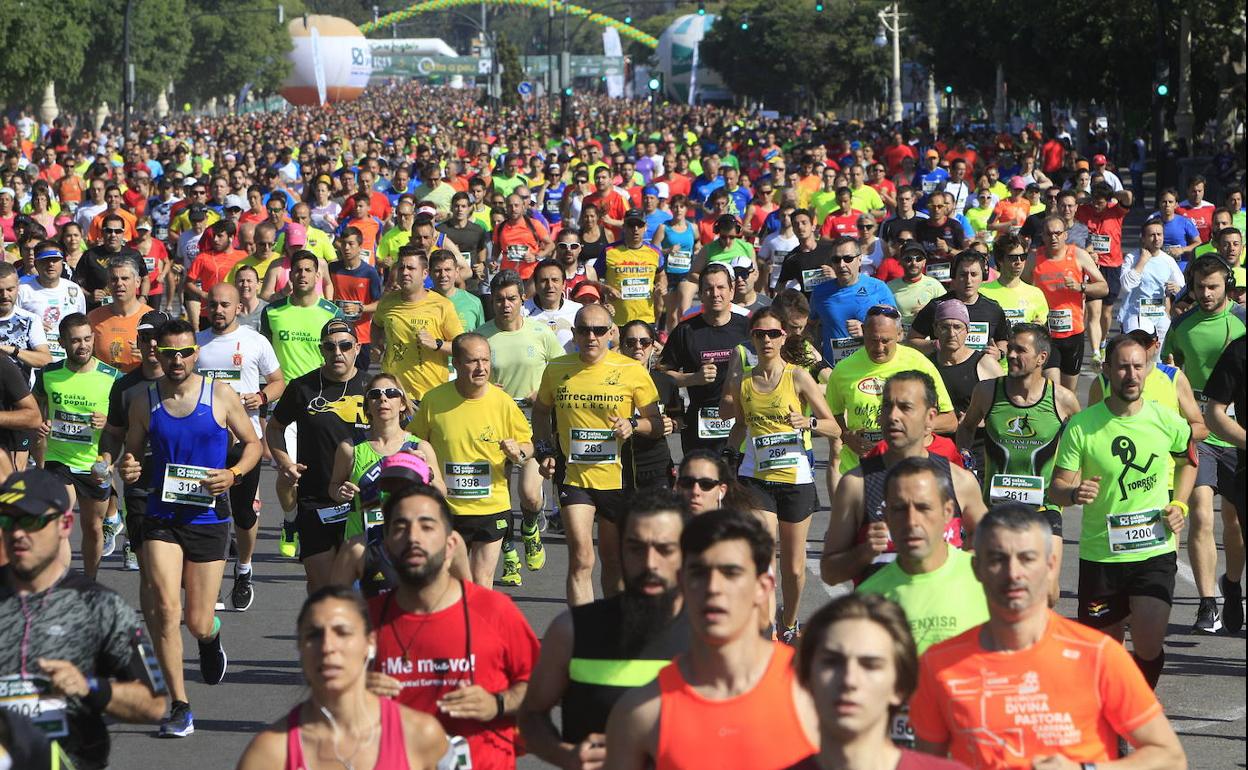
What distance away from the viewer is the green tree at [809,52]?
334 ft

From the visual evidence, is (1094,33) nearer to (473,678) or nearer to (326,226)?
(326,226)

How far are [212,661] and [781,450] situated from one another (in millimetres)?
2735

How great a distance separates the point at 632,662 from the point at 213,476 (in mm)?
3868

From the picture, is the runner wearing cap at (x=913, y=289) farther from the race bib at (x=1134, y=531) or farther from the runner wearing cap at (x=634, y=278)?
the race bib at (x=1134, y=531)

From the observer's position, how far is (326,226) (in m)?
22.4

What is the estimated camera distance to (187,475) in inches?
350

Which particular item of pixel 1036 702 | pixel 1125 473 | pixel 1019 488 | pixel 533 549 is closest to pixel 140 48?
pixel 533 549

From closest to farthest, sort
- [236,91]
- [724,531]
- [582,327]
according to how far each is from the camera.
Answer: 1. [724,531]
2. [582,327]
3. [236,91]

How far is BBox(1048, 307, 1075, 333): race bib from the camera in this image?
14.5 metres

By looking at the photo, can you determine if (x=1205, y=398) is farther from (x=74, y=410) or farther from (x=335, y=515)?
(x=74, y=410)

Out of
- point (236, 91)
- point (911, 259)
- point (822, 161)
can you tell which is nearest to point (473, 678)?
point (911, 259)

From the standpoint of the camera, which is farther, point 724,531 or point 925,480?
point 925,480

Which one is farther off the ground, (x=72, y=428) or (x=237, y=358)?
(x=237, y=358)

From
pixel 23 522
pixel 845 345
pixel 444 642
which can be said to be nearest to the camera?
pixel 23 522
